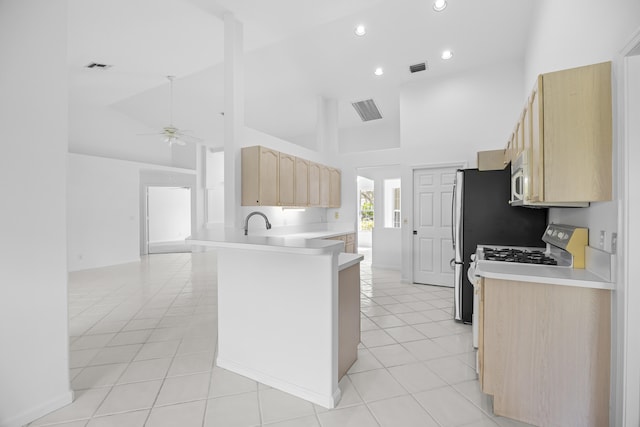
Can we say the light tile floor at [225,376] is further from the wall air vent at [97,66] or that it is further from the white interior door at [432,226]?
the wall air vent at [97,66]

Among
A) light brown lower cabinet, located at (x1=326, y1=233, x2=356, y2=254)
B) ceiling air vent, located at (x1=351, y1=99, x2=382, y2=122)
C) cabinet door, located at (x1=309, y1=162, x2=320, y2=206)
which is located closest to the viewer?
cabinet door, located at (x1=309, y1=162, x2=320, y2=206)

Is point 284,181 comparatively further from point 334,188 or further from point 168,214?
point 168,214

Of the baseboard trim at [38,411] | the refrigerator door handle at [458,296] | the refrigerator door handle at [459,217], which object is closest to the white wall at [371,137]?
the refrigerator door handle at [459,217]

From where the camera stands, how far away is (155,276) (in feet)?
17.7

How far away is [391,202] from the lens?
294 inches

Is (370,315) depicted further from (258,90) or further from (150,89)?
(150,89)

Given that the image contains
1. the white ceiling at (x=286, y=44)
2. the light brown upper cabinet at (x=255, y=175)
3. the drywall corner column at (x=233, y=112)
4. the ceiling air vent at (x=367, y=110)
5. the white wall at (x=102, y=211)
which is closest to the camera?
the white ceiling at (x=286, y=44)

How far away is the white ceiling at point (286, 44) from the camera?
10.7 feet

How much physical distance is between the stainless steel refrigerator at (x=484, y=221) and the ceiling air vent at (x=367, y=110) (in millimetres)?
3508

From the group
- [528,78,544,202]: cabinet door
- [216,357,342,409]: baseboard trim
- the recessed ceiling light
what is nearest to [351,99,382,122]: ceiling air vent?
the recessed ceiling light

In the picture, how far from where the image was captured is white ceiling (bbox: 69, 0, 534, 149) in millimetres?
3248

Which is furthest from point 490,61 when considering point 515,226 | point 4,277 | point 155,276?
point 155,276

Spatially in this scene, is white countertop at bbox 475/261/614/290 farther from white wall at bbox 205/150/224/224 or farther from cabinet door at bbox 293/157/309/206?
white wall at bbox 205/150/224/224

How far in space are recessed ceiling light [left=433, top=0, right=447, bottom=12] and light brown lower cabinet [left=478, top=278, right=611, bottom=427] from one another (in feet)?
10.3
